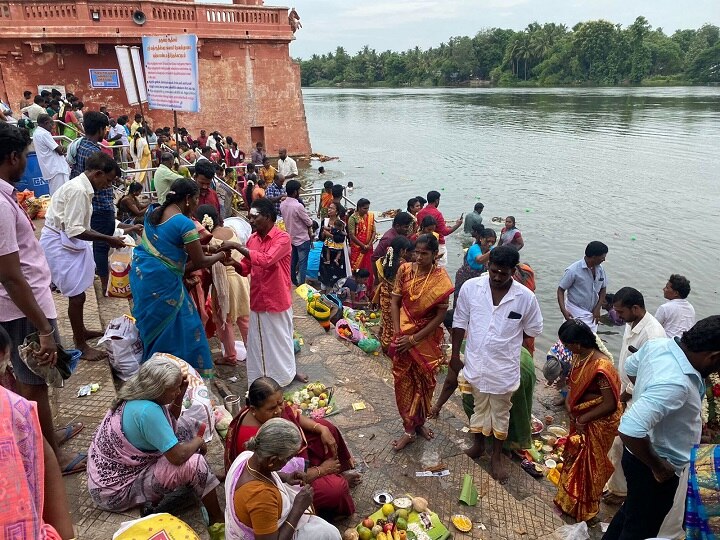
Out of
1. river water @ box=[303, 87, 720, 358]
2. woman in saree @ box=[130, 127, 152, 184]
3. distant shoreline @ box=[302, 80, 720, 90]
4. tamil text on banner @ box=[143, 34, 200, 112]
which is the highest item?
distant shoreline @ box=[302, 80, 720, 90]

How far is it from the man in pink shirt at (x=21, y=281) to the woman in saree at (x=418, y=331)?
2.43 m

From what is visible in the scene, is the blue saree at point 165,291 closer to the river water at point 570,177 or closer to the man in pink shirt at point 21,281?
the man in pink shirt at point 21,281

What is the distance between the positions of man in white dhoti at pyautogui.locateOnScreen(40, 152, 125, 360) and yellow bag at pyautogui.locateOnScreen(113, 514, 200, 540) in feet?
8.00

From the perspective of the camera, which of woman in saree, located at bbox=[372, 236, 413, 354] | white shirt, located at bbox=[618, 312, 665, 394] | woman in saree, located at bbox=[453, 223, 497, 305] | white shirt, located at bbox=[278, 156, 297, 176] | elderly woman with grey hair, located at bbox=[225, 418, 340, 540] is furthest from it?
white shirt, located at bbox=[278, 156, 297, 176]

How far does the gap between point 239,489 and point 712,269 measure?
42.5ft

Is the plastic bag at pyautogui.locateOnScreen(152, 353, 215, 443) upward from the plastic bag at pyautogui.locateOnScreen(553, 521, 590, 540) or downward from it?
upward

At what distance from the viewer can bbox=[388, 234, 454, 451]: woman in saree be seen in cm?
400

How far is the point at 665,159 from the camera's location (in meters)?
23.9

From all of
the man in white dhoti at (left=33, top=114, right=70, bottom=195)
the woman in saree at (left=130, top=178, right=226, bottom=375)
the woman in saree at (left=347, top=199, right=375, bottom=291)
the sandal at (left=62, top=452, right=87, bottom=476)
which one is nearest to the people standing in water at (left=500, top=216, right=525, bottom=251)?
the woman in saree at (left=347, top=199, right=375, bottom=291)

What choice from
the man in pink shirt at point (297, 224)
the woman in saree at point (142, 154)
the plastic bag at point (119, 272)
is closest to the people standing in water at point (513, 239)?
the man in pink shirt at point (297, 224)

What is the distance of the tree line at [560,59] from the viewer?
65.2 m

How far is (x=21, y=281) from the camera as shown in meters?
2.66

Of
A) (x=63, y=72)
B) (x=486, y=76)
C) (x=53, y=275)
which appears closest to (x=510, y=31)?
(x=486, y=76)

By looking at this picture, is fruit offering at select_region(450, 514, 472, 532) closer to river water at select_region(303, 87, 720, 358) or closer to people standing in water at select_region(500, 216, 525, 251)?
people standing in water at select_region(500, 216, 525, 251)
